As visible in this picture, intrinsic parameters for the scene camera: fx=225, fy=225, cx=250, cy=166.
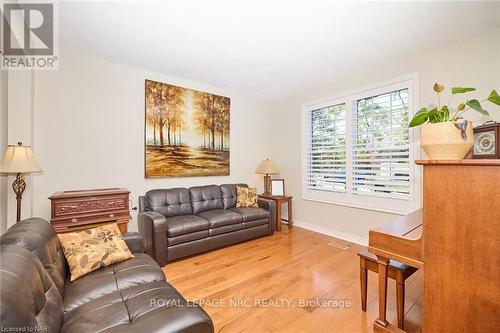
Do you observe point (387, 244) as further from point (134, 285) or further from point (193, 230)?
point (193, 230)

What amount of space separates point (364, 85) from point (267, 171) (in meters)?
2.18

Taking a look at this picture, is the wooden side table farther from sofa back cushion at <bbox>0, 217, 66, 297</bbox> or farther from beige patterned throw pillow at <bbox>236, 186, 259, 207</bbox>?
sofa back cushion at <bbox>0, 217, 66, 297</bbox>

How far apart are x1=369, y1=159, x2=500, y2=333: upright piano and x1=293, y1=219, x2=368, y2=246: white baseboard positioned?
7.47 feet

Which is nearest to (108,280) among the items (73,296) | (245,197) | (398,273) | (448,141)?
(73,296)

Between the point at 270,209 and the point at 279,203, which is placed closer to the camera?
the point at 270,209

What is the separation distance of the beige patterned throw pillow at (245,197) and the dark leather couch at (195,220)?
76 mm

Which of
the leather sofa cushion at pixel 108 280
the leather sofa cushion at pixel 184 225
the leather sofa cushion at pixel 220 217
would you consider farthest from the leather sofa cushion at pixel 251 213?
the leather sofa cushion at pixel 108 280

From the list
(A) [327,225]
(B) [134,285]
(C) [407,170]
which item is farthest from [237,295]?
(C) [407,170]

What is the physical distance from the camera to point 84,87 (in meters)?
2.97

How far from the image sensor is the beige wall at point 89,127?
275cm

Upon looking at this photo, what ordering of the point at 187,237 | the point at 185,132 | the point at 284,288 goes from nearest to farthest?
the point at 284,288
the point at 187,237
the point at 185,132

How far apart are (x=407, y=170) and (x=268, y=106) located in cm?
297

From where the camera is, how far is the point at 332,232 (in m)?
3.82

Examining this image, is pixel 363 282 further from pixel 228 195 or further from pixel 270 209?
pixel 228 195
